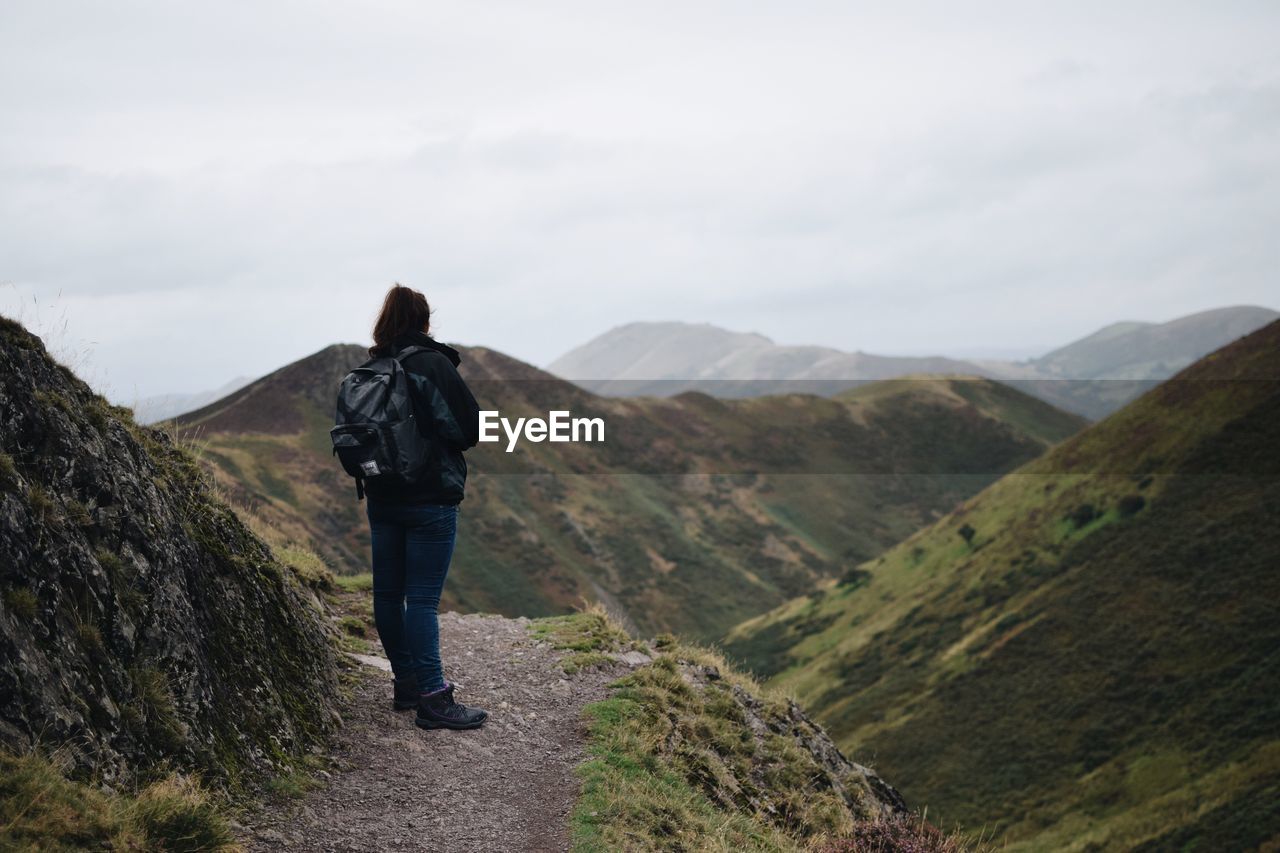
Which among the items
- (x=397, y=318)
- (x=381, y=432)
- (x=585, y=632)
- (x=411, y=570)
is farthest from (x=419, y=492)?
(x=585, y=632)

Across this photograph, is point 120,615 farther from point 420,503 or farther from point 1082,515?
point 1082,515

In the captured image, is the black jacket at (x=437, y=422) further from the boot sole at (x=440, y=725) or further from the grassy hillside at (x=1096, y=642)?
the grassy hillside at (x=1096, y=642)

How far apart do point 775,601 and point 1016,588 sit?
31704mm

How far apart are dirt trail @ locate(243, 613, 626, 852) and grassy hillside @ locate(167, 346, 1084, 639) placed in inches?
1757

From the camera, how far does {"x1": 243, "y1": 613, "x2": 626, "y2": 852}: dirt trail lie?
287 inches

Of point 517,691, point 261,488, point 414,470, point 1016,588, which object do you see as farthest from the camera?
point 1016,588

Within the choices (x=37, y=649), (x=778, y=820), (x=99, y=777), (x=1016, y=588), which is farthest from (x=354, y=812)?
(x=1016, y=588)

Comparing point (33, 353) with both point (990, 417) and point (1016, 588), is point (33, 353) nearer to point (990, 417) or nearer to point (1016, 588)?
point (1016, 588)

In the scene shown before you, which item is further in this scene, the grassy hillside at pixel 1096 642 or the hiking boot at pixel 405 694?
Result: the grassy hillside at pixel 1096 642

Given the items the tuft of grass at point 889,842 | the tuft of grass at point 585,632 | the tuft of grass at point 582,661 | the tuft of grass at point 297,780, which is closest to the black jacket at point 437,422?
the tuft of grass at point 297,780

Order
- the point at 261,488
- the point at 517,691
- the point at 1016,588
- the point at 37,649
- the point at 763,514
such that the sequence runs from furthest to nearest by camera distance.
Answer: the point at 763,514 → the point at 1016,588 → the point at 261,488 → the point at 517,691 → the point at 37,649

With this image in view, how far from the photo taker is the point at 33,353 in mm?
7500

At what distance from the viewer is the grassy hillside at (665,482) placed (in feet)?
257

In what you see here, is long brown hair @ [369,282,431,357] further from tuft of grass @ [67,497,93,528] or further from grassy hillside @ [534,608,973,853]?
grassy hillside @ [534,608,973,853]
